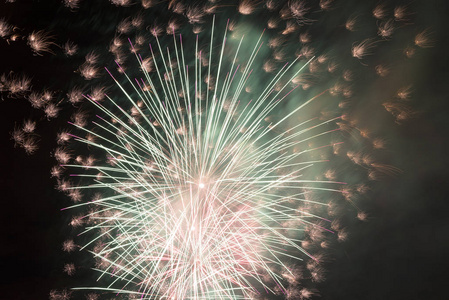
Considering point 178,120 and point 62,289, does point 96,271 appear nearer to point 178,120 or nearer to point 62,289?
point 62,289

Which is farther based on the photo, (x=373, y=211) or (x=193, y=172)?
(x=373, y=211)

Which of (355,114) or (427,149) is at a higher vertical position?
(355,114)

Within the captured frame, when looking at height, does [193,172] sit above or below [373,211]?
above

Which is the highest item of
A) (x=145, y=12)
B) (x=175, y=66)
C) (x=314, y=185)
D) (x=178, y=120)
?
(x=145, y=12)

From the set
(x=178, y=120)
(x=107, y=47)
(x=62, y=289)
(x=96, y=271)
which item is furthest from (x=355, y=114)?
(x=62, y=289)
